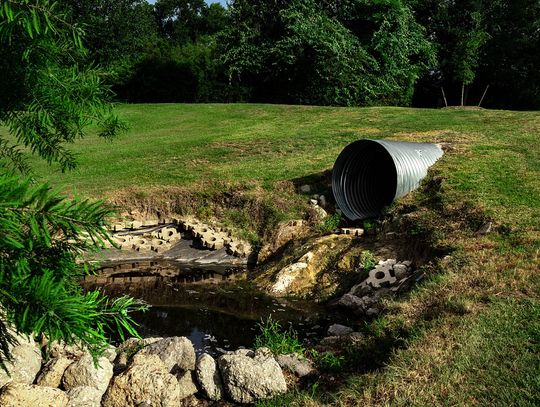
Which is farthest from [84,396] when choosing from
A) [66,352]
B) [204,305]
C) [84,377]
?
[204,305]

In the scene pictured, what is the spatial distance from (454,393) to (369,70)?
91.3 ft

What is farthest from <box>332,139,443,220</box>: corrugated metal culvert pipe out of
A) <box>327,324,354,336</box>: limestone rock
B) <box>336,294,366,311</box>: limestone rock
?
<box>327,324,354,336</box>: limestone rock

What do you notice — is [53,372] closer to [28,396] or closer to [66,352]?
[66,352]

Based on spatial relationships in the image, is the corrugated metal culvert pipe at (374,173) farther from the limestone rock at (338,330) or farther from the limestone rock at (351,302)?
the limestone rock at (338,330)

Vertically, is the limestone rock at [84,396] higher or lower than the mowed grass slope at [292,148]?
lower

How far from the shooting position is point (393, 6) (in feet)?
101

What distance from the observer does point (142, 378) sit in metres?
5.37

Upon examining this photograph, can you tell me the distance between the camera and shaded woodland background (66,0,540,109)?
2975 centimetres

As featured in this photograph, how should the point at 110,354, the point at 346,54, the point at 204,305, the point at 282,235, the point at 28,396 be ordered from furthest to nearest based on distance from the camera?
the point at 346,54 → the point at 282,235 → the point at 204,305 → the point at 110,354 → the point at 28,396

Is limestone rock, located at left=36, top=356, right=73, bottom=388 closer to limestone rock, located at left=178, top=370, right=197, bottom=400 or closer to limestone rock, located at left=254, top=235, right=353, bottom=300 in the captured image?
limestone rock, located at left=178, top=370, right=197, bottom=400

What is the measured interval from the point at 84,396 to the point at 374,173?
925 cm

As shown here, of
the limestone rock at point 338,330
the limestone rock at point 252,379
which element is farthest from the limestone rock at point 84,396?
the limestone rock at point 338,330

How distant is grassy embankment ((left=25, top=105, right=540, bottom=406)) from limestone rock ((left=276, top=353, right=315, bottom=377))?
462 millimetres

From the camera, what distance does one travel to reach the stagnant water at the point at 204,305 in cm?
811
